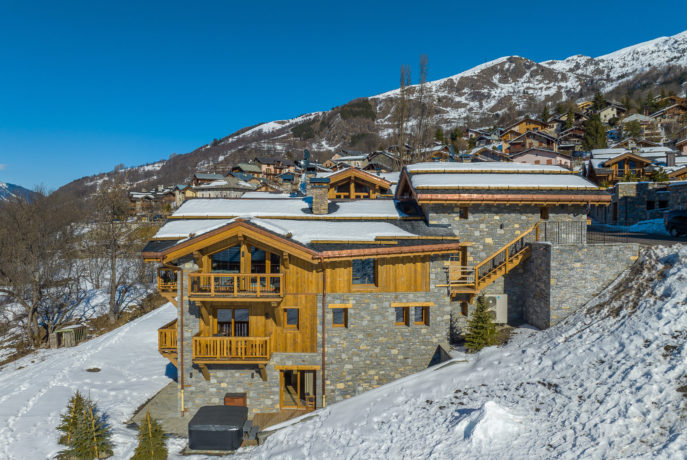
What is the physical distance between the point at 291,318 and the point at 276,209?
5.07 metres

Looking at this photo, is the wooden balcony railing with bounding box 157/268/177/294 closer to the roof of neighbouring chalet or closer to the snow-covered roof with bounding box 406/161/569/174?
the roof of neighbouring chalet

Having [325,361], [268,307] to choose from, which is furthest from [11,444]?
[325,361]

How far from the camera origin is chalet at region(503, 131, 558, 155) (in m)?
71.4

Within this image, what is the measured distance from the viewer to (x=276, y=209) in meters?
17.8

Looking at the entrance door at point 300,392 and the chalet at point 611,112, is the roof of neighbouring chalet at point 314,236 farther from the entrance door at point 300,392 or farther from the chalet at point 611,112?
the chalet at point 611,112

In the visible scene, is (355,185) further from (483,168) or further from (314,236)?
(314,236)

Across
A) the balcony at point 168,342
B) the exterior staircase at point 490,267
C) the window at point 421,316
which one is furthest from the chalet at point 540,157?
the balcony at point 168,342

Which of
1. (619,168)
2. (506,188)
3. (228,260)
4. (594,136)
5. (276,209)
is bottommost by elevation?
(228,260)

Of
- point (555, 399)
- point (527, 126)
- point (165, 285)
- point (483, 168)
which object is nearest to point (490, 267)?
point (483, 168)

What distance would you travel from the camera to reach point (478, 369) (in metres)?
13.5

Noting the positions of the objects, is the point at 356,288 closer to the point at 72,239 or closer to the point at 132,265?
the point at 132,265

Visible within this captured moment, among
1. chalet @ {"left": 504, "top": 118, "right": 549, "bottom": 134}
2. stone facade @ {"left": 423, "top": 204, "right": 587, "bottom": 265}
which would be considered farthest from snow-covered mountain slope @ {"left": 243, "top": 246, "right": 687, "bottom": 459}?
chalet @ {"left": 504, "top": 118, "right": 549, "bottom": 134}

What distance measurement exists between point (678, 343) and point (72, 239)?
46751mm

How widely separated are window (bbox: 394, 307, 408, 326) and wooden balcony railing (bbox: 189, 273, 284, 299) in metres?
4.96
